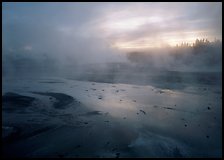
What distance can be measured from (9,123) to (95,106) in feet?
16.2

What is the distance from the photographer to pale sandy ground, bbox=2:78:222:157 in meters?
6.71

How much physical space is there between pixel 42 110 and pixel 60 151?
5002 mm

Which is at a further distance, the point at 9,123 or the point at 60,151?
the point at 9,123

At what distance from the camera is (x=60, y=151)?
6.55 meters

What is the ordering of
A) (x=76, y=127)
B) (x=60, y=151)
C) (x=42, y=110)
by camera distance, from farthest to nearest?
(x=42, y=110) → (x=76, y=127) → (x=60, y=151)

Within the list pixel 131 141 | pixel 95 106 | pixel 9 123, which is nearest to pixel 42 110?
pixel 9 123

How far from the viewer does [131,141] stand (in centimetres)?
740

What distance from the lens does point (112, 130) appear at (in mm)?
8414

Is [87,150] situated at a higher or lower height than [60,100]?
lower

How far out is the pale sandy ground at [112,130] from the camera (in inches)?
264

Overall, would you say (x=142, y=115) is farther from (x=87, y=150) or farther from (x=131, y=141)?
(x=87, y=150)

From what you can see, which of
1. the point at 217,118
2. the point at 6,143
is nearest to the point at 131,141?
the point at 6,143

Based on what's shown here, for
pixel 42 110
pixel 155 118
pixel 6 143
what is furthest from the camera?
pixel 42 110

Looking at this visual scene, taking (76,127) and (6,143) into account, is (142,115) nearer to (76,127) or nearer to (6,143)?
(76,127)
